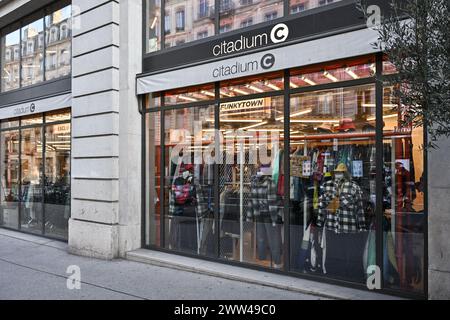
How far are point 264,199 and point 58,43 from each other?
695 cm

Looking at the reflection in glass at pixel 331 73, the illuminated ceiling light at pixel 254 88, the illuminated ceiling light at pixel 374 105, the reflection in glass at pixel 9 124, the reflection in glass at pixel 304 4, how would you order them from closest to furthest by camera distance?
the illuminated ceiling light at pixel 374 105, the reflection in glass at pixel 331 73, the reflection in glass at pixel 304 4, the illuminated ceiling light at pixel 254 88, the reflection in glass at pixel 9 124

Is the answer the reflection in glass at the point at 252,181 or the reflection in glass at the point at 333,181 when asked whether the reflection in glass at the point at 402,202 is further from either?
the reflection in glass at the point at 252,181

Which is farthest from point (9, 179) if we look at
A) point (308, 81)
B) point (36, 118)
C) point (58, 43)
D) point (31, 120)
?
point (308, 81)

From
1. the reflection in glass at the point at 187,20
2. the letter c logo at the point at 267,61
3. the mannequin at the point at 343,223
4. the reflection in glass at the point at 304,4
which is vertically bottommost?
Answer: the mannequin at the point at 343,223

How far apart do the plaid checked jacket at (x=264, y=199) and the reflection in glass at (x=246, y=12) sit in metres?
2.62

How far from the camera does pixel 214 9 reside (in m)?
7.85

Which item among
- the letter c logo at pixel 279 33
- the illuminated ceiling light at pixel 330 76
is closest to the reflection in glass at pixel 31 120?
the letter c logo at pixel 279 33

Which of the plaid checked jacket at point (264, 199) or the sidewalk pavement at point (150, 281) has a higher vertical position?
the plaid checked jacket at point (264, 199)

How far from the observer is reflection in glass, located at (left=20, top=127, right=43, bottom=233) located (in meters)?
11.2

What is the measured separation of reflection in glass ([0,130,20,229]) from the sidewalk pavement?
4.02 meters

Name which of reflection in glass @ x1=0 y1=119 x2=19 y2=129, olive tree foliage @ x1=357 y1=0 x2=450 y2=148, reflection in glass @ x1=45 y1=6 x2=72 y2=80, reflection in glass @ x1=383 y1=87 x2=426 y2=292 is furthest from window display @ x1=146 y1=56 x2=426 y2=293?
reflection in glass @ x1=0 y1=119 x2=19 y2=129

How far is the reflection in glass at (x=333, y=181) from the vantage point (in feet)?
19.8
